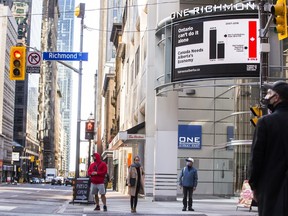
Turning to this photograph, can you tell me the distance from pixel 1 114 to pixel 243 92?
9187cm

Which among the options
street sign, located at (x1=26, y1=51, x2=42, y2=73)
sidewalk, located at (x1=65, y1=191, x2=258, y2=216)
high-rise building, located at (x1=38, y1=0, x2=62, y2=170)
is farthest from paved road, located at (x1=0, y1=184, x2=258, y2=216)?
high-rise building, located at (x1=38, y1=0, x2=62, y2=170)

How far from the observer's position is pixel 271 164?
15.8 feet

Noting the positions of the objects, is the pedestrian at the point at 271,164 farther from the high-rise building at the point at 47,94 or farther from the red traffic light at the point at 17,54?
Answer: the high-rise building at the point at 47,94

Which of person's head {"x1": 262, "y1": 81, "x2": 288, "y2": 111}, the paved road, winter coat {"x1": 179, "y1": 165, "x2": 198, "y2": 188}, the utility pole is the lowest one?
the paved road

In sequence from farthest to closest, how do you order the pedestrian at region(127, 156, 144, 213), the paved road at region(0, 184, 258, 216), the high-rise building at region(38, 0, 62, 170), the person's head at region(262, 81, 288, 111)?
1. the high-rise building at region(38, 0, 62, 170)
2. the pedestrian at region(127, 156, 144, 213)
3. the paved road at region(0, 184, 258, 216)
4. the person's head at region(262, 81, 288, 111)

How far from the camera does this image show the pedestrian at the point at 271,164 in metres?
4.73

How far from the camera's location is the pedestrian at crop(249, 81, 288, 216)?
473 centimetres

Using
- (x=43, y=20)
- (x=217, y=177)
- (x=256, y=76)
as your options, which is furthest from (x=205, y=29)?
(x=43, y=20)

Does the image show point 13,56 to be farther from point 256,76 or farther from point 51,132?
point 51,132

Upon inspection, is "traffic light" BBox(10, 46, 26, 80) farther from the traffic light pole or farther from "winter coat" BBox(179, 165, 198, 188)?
the traffic light pole

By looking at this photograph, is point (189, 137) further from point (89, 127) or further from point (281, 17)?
point (281, 17)

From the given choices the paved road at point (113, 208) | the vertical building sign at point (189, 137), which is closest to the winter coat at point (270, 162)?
the paved road at point (113, 208)

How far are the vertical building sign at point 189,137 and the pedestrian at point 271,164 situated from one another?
25861 mm

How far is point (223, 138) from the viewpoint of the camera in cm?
3105
